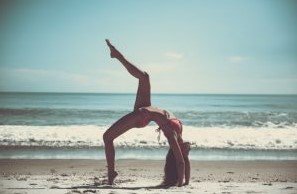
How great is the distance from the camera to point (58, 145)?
13305 mm

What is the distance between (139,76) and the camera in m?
5.88

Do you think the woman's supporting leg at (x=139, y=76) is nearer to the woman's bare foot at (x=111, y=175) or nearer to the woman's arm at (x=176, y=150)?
the woman's arm at (x=176, y=150)

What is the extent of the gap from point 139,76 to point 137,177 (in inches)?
105

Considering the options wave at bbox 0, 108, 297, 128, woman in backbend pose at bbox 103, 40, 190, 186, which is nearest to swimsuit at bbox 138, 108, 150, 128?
woman in backbend pose at bbox 103, 40, 190, 186

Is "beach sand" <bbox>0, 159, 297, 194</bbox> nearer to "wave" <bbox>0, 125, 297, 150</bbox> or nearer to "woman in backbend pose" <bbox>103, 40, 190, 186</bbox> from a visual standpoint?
"woman in backbend pose" <bbox>103, 40, 190, 186</bbox>

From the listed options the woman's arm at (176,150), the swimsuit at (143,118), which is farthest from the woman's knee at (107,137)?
the woman's arm at (176,150)

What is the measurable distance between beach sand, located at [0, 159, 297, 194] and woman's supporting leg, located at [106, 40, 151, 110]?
1.31 meters

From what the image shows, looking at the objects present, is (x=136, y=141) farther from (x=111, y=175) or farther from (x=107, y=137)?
(x=107, y=137)

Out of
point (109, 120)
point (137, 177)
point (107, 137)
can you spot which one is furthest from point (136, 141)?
point (109, 120)

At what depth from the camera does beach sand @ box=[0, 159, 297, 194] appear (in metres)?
6.04

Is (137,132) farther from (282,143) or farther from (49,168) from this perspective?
(49,168)

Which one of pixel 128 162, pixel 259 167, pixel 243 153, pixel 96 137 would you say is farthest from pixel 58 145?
pixel 259 167

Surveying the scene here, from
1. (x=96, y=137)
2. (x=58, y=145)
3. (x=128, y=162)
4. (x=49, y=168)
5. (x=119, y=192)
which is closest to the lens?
(x=119, y=192)

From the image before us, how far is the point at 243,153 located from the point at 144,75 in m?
6.84
